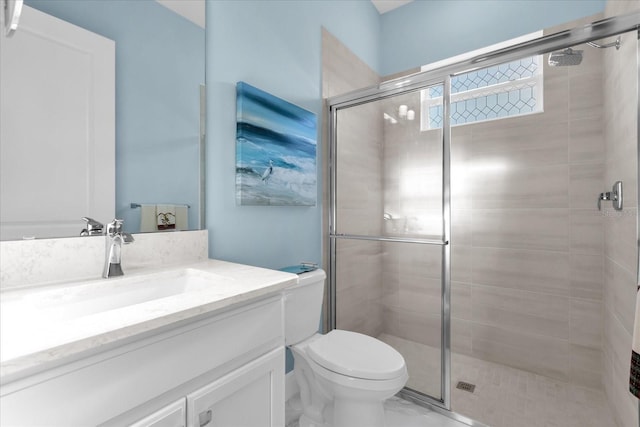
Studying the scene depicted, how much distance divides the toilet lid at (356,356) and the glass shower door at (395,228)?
522 mm

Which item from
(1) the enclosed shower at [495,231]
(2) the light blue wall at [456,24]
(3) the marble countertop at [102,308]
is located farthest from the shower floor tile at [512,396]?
(2) the light blue wall at [456,24]

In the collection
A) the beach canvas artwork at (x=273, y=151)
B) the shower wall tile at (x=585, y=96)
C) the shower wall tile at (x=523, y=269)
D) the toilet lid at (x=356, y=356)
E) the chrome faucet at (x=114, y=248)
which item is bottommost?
the toilet lid at (x=356, y=356)

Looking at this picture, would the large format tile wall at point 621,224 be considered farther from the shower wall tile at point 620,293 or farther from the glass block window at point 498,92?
the glass block window at point 498,92

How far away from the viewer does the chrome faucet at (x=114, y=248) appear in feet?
3.44

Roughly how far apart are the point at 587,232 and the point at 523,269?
0.45 meters

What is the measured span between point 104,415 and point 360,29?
9.56 feet

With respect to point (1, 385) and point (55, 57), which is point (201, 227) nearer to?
point (55, 57)

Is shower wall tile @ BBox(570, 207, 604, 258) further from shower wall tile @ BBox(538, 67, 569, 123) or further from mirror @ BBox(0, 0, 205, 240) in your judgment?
mirror @ BBox(0, 0, 205, 240)

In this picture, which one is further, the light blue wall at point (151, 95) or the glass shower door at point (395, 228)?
the glass shower door at point (395, 228)

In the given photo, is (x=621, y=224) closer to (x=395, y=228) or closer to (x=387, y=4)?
(x=395, y=228)

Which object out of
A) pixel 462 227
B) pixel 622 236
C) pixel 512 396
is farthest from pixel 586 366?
pixel 462 227

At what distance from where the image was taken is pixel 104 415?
63 centimetres

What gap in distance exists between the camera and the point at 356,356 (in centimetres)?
144

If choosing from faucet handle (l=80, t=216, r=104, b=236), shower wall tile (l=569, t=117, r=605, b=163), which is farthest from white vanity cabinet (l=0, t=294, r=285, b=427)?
shower wall tile (l=569, t=117, r=605, b=163)
